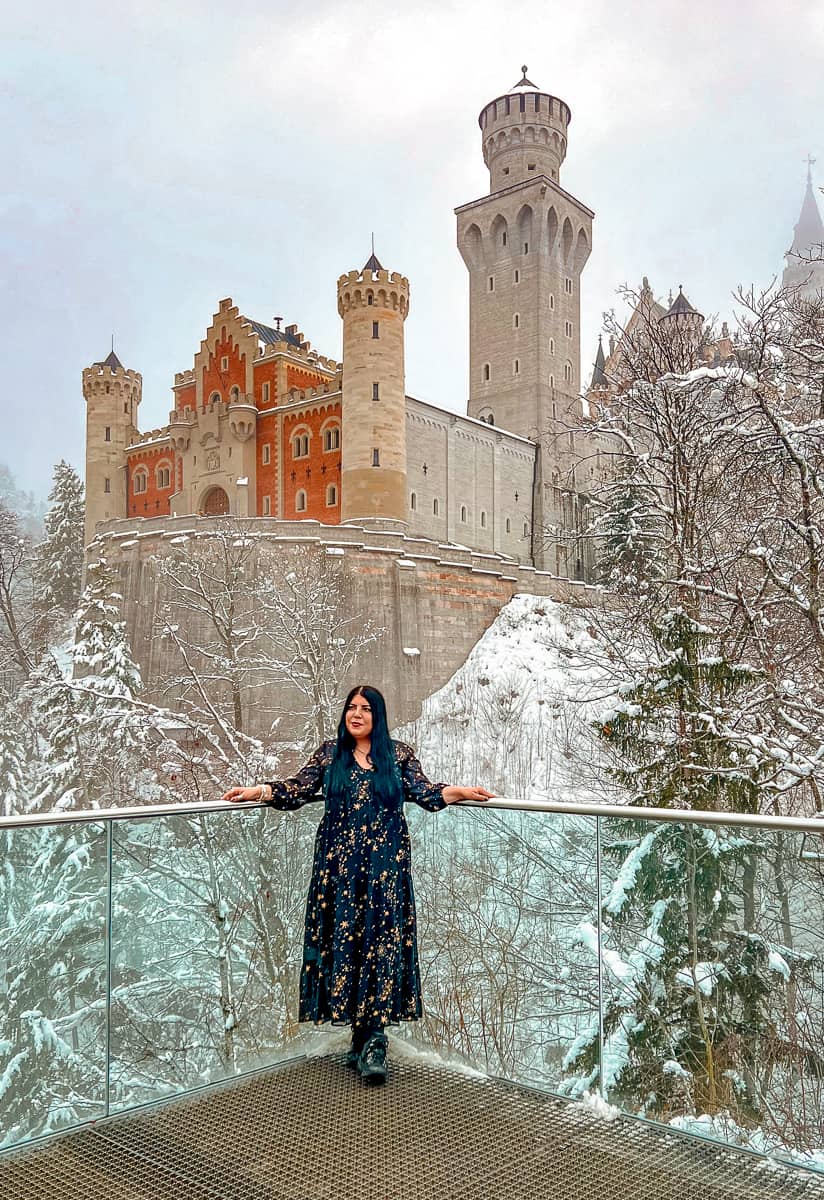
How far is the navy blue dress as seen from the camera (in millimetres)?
3744

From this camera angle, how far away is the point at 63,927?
3.38 meters

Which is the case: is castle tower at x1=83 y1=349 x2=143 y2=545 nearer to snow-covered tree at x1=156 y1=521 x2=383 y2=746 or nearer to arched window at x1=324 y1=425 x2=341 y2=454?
arched window at x1=324 y1=425 x2=341 y2=454

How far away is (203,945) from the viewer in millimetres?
3891

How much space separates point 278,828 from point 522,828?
109 centimetres

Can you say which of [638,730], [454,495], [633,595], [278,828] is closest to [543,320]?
[454,495]

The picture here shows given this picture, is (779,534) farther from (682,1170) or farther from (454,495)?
(454,495)

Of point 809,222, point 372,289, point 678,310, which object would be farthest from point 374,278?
point 809,222

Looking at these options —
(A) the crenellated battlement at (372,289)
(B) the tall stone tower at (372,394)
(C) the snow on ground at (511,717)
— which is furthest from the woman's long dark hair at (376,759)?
(A) the crenellated battlement at (372,289)

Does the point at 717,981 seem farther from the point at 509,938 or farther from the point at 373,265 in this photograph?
the point at 373,265

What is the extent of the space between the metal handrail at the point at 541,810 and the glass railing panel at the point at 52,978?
0.05 metres

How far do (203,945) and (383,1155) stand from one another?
1099mm

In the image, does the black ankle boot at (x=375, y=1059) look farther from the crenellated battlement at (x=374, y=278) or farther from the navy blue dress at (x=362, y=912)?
the crenellated battlement at (x=374, y=278)

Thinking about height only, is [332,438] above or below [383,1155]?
above

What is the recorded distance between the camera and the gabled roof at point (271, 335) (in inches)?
1511
